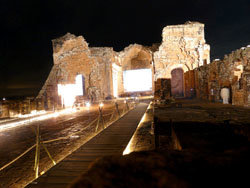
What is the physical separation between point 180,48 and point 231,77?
10716 mm

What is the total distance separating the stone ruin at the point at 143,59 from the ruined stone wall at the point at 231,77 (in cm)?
8

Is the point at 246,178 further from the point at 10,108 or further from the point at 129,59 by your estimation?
the point at 129,59

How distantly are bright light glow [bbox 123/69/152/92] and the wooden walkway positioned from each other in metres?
19.3

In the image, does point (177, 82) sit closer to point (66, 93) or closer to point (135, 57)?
point (135, 57)

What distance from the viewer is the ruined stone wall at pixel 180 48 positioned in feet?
68.0

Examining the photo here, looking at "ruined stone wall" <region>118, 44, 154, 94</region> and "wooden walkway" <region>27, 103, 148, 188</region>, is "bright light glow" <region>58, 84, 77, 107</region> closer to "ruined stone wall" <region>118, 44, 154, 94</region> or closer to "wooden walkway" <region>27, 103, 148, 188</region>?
"ruined stone wall" <region>118, 44, 154, 94</region>

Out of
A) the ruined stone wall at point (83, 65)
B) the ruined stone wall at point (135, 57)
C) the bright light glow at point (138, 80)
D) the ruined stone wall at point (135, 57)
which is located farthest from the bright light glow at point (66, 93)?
the ruined stone wall at point (135, 57)

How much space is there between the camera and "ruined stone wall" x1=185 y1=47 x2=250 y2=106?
32.6 feet

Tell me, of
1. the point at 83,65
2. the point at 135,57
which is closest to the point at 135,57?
the point at 135,57

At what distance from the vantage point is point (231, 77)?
37.8 feet

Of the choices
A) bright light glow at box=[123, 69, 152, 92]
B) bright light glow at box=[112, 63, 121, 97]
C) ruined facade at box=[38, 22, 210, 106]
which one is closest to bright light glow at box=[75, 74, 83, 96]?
ruined facade at box=[38, 22, 210, 106]

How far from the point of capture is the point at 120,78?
26.8 metres

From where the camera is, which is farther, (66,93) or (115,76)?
(115,76)

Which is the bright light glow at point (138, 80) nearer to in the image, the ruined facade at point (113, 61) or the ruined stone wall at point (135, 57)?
the ruined facade at point (113, 61)
